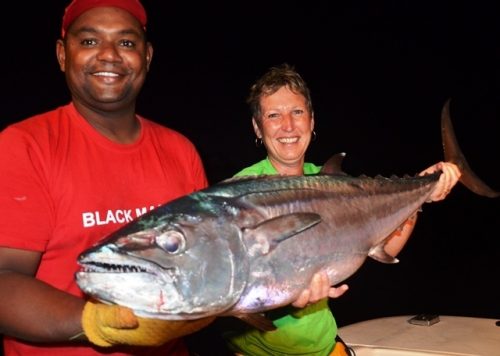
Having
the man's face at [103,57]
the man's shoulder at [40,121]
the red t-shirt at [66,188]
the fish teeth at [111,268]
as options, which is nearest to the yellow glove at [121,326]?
the fish teeth at [111,268]

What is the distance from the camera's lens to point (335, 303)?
1341 cm

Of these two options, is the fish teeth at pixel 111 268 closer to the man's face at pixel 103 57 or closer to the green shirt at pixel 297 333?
the man's face at pixel 103 57

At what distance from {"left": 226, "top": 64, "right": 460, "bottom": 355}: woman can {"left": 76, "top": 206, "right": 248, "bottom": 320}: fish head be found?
1184 millimetres

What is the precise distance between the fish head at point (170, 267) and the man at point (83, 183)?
0.12 m

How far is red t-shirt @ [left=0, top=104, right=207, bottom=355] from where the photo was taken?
2307 millimetres

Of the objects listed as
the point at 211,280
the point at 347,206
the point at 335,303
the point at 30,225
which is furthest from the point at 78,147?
the point at 335,303

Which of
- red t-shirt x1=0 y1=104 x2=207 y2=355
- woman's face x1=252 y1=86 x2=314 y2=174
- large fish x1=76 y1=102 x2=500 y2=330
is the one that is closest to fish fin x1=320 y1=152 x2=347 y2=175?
large fish x1=76 y1=102 x2=500 y2=330

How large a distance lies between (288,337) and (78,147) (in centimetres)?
162

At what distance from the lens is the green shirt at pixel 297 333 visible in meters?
3.23

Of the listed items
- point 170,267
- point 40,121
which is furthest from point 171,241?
point 40,121

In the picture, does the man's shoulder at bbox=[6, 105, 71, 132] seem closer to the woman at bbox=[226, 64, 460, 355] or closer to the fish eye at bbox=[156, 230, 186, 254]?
the fish eye at bbox=[156, 230, 186, 254]

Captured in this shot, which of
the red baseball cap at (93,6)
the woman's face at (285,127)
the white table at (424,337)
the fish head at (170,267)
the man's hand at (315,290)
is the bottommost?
the white table at (424,337)

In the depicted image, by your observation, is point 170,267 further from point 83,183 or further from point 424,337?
point 424,337

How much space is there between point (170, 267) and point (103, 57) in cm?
117
